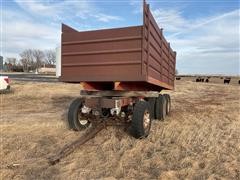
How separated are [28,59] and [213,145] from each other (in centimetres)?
11533

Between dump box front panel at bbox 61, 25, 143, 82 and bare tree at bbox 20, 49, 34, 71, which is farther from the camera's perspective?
bare tree at bbox 20, 49, 34, 71

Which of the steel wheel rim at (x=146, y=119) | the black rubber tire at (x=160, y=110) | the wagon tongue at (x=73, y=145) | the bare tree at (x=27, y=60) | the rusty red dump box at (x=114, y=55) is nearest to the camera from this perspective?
the wagon tongue at (x=73, y=145)

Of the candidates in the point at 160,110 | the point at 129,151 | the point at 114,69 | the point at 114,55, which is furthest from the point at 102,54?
the point at 160,110

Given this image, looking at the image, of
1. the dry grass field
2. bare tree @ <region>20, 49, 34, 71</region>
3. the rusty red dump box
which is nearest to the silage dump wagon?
the rusty red dump box

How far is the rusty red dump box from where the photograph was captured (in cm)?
654

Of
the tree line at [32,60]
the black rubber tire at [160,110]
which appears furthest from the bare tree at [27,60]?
the black rubber tire at [160,110]

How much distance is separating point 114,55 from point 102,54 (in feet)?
1.08

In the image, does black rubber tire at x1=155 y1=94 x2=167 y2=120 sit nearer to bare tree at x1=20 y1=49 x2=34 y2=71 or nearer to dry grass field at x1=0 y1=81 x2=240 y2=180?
dry grass field at x1=0 y1=81 x2=240 y2=180

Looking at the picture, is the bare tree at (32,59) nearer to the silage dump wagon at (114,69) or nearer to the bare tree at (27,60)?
the bare tree at (27,60)

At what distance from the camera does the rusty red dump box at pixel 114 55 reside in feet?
21.5

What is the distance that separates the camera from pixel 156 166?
5.23m

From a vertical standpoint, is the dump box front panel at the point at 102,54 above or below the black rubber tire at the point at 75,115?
above

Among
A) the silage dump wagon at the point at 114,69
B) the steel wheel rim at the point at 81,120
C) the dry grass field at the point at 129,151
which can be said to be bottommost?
the dry grass field at the point at 129,151

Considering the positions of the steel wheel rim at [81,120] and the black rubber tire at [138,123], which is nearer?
the black rubber tire at [138,123]
